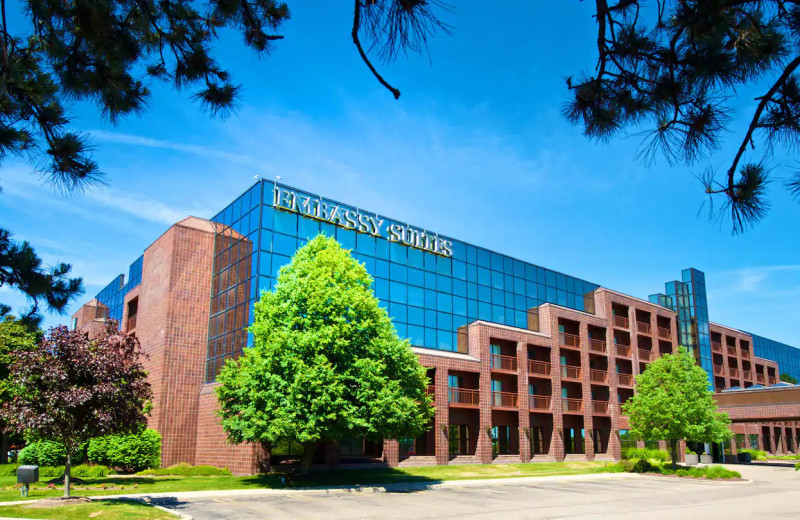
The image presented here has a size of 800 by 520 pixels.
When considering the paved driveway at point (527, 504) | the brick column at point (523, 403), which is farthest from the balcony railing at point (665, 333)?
the paved driveway at point (527, 504)

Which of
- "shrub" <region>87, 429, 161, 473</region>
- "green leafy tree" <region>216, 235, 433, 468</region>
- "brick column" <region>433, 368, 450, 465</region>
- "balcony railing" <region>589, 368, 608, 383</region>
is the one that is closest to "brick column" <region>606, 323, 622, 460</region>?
"balcony railing" <region>589, 368, 608, 383</region>

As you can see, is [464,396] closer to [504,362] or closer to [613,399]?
[504,362]

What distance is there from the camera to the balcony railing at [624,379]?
2195 inches

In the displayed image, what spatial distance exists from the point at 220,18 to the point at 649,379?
3999 centimetres

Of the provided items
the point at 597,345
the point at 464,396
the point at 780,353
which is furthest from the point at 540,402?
the point at 780,353

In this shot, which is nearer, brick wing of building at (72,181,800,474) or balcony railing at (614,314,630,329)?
brick wing of building at (72,181,800,474)

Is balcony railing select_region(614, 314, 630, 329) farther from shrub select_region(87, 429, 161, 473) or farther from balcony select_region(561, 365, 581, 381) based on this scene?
shrub select_region(87, 429, 161, 473)

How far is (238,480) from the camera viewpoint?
28422 mm

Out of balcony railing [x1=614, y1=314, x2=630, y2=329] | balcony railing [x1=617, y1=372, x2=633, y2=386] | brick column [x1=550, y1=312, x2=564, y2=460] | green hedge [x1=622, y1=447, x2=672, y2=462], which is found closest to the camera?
brick column [x1=550, y1=312, x2=564, y2=460]

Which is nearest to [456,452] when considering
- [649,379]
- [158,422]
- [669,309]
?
[649,379]

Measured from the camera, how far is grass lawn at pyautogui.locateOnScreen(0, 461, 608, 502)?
23.5 m

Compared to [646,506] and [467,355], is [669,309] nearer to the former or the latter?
[467,355]

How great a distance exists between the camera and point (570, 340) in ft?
174

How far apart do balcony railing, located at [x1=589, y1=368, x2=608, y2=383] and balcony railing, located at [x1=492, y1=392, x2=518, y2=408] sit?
10.3 metres
